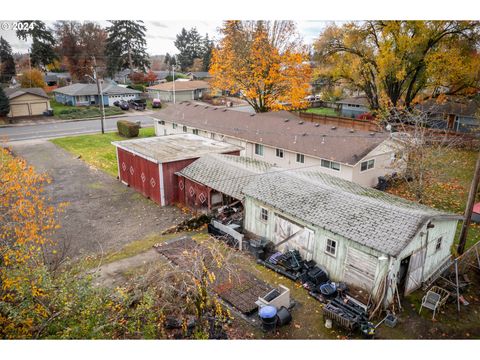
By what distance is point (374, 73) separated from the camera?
115 feet

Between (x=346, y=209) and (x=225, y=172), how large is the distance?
8146 millimetres

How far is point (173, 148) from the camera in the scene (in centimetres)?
2397

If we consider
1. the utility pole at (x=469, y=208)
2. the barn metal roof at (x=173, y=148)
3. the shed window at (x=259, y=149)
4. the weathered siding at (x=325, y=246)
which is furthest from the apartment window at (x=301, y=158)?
the utility pole at (x=469, y=208)

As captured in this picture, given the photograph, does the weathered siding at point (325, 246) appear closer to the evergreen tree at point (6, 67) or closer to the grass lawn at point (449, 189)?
the grass lawn at point (449, 189)

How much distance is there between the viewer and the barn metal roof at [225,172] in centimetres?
1886

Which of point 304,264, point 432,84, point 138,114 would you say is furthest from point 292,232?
point 138,114

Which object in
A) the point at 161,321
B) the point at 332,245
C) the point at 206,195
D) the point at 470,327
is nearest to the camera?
the point at 161,321

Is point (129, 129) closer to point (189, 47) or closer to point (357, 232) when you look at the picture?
point (357, 232)

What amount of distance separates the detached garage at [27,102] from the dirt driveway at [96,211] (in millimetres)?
21356

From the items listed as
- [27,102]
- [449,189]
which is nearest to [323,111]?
[449,189]

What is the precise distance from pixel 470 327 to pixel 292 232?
22.3ft

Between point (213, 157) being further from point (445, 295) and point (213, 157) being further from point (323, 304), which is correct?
point (445, 295)

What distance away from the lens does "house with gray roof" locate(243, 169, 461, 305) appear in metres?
12.0

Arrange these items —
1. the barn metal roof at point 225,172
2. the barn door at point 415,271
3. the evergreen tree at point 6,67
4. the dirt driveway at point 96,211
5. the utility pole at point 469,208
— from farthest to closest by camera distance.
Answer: the evergreen tree at point 6,67 → the barn metal roof at point 225,172 → the dirt driveway at point 96,211 → the utility pole at point 469,208 → the barn door at point 415,271
